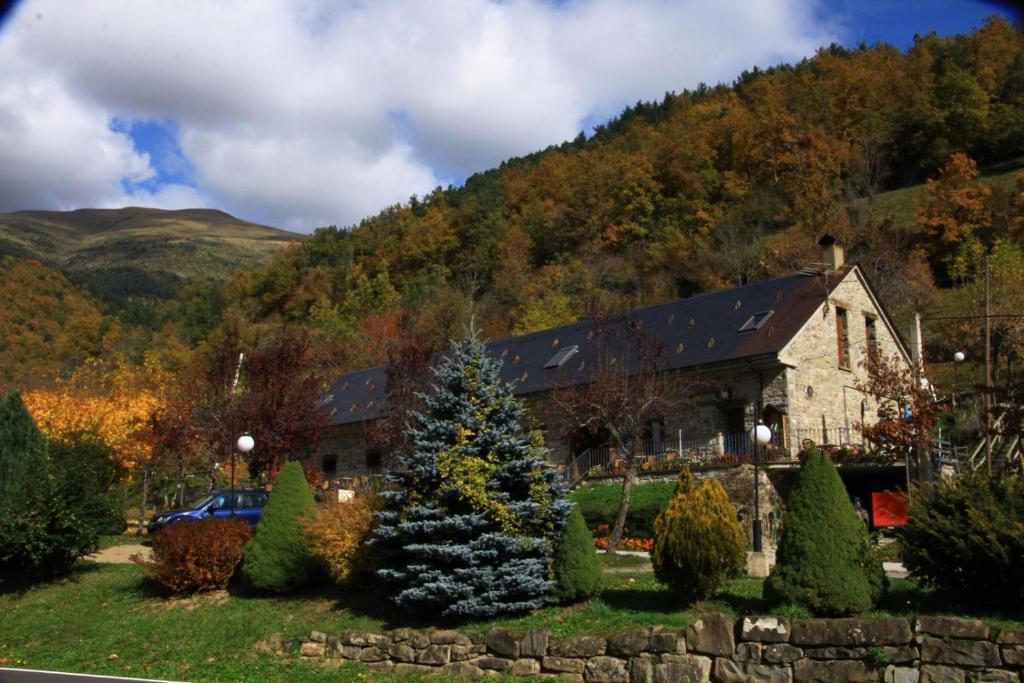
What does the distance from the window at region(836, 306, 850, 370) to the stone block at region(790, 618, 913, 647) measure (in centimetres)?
2070

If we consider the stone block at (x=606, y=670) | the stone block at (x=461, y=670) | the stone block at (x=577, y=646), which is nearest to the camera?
the stone block at (x=606, y=670)

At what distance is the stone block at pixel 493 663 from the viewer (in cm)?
1254

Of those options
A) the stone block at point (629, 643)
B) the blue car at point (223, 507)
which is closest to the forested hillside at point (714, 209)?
the blue car at point (223, 507)

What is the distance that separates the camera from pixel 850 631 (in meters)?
10.9

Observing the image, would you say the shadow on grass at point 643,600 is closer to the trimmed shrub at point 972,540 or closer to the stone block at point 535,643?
the stone block at point 535,643

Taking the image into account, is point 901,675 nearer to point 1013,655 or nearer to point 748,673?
point 1013,655

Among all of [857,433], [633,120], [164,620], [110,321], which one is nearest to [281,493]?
[164,620]

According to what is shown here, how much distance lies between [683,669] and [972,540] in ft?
12.2

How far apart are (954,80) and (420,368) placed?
179 ft

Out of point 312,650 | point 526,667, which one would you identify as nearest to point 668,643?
point 526,667

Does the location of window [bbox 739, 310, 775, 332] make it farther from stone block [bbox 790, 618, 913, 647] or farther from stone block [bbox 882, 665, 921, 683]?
stone block [bbox 882, 665, 921, 683]

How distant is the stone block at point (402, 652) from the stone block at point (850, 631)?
17.2 ft

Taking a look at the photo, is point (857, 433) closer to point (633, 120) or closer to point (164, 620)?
point (164, 620)

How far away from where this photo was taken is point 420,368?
30375 millimetres
